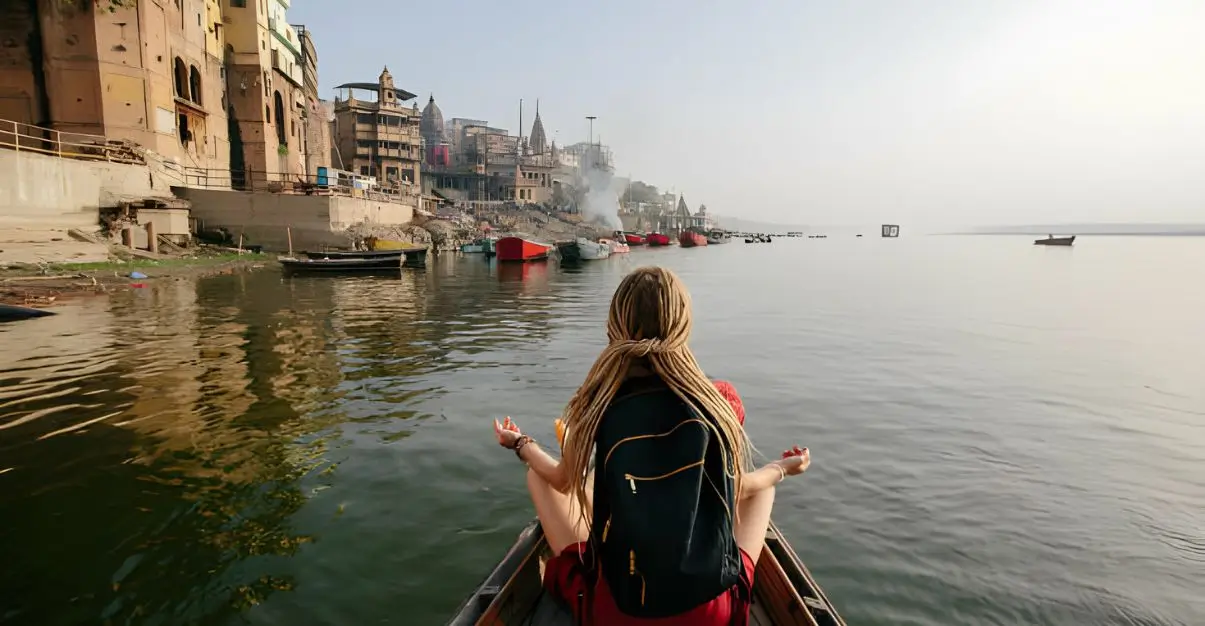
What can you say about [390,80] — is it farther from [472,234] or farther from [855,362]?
[855,362]

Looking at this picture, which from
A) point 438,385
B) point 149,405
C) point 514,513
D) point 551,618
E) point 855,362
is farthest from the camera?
point 855,362

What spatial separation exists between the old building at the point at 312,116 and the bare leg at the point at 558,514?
69042mm

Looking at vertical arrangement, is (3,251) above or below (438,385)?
above

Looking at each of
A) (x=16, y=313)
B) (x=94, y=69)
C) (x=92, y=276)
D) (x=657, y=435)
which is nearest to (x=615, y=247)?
(x=94, y=69)

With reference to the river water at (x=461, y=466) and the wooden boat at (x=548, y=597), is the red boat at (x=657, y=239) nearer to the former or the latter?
the river water at (x=461, y=466)

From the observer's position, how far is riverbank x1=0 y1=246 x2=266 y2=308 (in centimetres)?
1968

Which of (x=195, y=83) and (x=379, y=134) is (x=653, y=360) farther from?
(x=379, y=134)

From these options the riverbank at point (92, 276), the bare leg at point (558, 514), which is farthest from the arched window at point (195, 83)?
the bare leg at point (558, 514)

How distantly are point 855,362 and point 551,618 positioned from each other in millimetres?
13287

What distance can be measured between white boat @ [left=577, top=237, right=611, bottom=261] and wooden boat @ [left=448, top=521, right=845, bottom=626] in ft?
175

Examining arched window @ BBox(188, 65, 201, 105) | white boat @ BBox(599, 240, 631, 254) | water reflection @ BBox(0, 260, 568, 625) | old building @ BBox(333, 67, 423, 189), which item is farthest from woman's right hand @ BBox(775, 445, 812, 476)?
old building @ BBox(333, 67, 423, 189)

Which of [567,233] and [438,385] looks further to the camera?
[567,233]

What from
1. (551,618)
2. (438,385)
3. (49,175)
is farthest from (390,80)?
(551,618)

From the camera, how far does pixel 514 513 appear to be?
660cm
